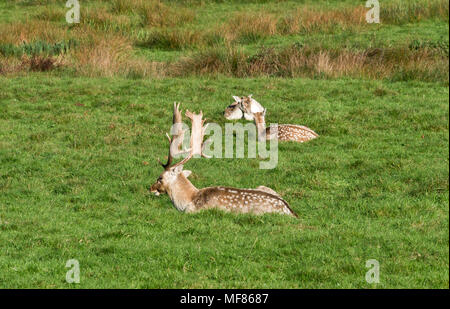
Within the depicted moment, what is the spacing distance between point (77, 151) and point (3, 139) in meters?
2.14

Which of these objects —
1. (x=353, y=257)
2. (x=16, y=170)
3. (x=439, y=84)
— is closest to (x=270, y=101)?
(x=439, y=84)

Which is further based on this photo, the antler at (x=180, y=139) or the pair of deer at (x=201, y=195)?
the antler at (x=180, y=139)

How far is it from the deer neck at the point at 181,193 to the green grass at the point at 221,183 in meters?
0.21

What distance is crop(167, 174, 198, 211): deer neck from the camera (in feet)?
37.1

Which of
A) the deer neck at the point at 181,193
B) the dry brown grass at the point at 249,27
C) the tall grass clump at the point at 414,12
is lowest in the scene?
the deer neck at the point at 181,193

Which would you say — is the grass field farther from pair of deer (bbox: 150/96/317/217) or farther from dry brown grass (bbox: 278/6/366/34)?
pair of deer (bbox: 150/96/317/217)

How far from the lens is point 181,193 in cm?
1140

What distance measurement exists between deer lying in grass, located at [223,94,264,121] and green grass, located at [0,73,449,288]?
291 millimetres

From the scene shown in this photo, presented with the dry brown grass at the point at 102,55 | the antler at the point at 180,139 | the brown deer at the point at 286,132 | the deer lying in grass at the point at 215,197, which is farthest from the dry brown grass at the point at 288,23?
the deer lying in grass at the point at 215,197

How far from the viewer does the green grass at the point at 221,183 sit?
8781mm

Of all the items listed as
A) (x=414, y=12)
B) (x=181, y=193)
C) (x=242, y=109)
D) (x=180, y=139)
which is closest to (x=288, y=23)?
(x=414, y=12)

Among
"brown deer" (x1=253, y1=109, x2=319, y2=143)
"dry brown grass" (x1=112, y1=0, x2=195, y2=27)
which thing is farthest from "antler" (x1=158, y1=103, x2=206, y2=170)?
"dry brown grass" (x1=112, y1=0, x2=195, y2=27)

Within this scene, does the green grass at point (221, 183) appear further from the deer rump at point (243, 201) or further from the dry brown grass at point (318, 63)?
the dry brown grass at point (318, 63)

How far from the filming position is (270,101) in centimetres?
1934
